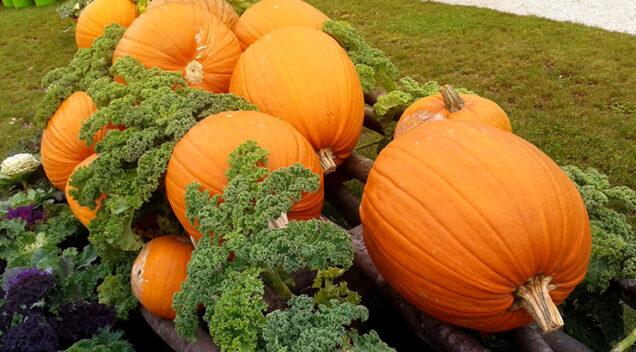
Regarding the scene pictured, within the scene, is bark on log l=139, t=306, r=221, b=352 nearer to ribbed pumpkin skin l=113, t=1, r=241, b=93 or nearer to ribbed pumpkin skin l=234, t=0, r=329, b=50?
ribbed pumpkin skin l=113, t=1, r=241, b=93

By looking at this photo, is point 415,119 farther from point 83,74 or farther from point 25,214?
point 25,214

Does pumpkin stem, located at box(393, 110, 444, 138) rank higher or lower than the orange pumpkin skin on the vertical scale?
higher

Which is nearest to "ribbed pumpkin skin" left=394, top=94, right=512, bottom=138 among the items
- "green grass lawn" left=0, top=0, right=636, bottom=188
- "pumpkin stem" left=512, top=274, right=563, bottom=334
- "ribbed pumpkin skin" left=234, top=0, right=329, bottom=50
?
"pumpkin stem" left=512, top=274, right=563, bottom=334

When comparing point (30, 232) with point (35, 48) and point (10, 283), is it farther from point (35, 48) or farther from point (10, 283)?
point (35, 48)

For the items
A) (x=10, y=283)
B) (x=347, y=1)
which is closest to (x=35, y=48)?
(x=347, y=1)

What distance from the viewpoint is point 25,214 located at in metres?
2.81

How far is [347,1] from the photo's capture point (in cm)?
908

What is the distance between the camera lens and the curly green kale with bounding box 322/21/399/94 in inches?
105

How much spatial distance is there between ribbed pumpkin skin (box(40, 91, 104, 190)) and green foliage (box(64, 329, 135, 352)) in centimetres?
102

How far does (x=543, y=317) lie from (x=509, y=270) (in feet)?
0.48

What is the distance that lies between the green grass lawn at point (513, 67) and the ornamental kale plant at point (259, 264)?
355 centimetres

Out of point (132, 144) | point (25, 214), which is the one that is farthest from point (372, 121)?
point (25, 214)

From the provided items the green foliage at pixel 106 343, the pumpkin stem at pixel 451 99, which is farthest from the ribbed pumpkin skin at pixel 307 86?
the green foliage at pixel 106 343

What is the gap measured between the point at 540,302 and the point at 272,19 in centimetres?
220
